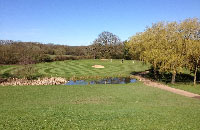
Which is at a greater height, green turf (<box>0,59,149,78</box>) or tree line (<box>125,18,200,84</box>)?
tree line (<box>125,18,200,84</box>)

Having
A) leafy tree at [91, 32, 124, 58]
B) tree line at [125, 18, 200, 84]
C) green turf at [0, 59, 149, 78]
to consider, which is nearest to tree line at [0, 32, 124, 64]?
leafy tree at [91, 32, 124, 58]

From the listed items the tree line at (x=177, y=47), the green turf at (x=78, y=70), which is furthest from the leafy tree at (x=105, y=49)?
the tree line at (x=177, y=47)

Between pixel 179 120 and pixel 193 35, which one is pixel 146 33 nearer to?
pixel 193 35

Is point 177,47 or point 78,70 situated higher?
point 177,47

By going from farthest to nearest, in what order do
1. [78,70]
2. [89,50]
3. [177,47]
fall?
1. [89,50]
2. [78,70]
3. [177,47]

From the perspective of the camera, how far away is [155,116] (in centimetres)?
1218

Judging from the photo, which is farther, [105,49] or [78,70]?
[105,49]

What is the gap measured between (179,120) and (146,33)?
28.8m

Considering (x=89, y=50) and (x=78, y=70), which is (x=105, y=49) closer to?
(x=89, y=50)

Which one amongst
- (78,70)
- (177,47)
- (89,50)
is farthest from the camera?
(89,50)

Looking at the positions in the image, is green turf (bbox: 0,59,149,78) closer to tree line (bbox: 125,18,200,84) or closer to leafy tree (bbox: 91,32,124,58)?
tree line (bbox: 125,18,200,84)

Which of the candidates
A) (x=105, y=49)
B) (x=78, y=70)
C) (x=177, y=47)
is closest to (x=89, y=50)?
(x=105, y=49)

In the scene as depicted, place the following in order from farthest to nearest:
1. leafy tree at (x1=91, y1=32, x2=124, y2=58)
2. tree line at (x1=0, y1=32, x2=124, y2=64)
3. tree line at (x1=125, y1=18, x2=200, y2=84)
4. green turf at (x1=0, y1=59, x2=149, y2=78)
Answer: leafy tree at (x1=91, y1=32, x2=124, y2=58) < tree line at (x1=0, y1=32, x2=124, y2=64) < green turf at (x1=0, y1=59, x2=149, y2=78) < tree line at (x1=125, y1=18, x2=200, y2=84)

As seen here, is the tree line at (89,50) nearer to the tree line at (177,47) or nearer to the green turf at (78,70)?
the green turf at (78,70)
